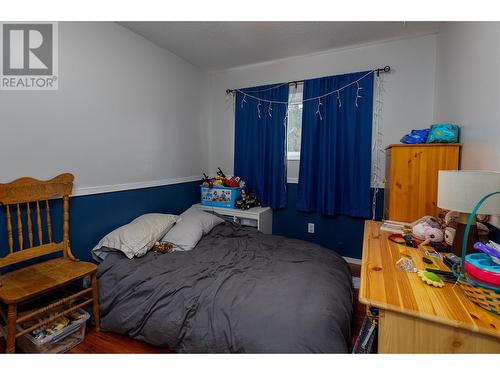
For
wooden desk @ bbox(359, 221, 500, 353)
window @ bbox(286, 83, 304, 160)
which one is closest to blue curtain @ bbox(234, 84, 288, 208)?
window @ bbox(286, 83, 304, 160)

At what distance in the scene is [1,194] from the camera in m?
1.59

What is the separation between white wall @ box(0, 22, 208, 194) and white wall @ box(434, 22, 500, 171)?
2689 mm

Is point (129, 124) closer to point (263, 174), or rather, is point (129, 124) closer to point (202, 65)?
point (202, 65)

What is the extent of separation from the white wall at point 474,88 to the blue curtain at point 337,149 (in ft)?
2.33

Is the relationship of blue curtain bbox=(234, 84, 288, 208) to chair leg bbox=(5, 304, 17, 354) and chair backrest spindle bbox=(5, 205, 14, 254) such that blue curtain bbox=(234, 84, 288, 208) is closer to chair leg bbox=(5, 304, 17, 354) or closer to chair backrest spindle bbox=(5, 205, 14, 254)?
chair backrest spindle bbox=(5, 205, 14, 254)

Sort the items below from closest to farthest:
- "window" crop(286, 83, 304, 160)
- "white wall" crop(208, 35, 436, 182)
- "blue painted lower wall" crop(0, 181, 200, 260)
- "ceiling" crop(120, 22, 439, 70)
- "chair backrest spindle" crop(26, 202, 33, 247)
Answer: "chair backrest spindle" crop(26, 202, 33, 247)
"blue painted lower wall" crop(0, 181, 200, 260)
"ceiling" crop(120, 22, 439, 70)
"white wall" crop(208, 35, 436, 182)
"window" crop(286, 83, 304, 160)

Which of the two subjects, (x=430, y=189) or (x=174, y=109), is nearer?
(x=430, y=189)

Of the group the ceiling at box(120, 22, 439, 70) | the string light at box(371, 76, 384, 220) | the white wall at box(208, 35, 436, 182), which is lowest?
the string light at box(371, 76, 384, 220)

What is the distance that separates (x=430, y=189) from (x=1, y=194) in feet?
9.33

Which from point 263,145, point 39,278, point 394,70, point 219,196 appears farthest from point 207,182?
point 394,70

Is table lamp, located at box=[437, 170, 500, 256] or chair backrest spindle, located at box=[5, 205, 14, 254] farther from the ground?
table lamp, located at box=[437, 170, 500, 256]

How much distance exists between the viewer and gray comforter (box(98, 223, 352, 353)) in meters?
1.23

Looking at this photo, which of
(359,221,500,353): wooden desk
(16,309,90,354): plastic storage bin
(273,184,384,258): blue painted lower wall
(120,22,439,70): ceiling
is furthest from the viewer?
(273,184,384,258): blue painted lower wall

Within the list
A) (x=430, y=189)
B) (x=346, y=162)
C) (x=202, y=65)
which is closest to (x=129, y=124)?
(x=202, y=65)
